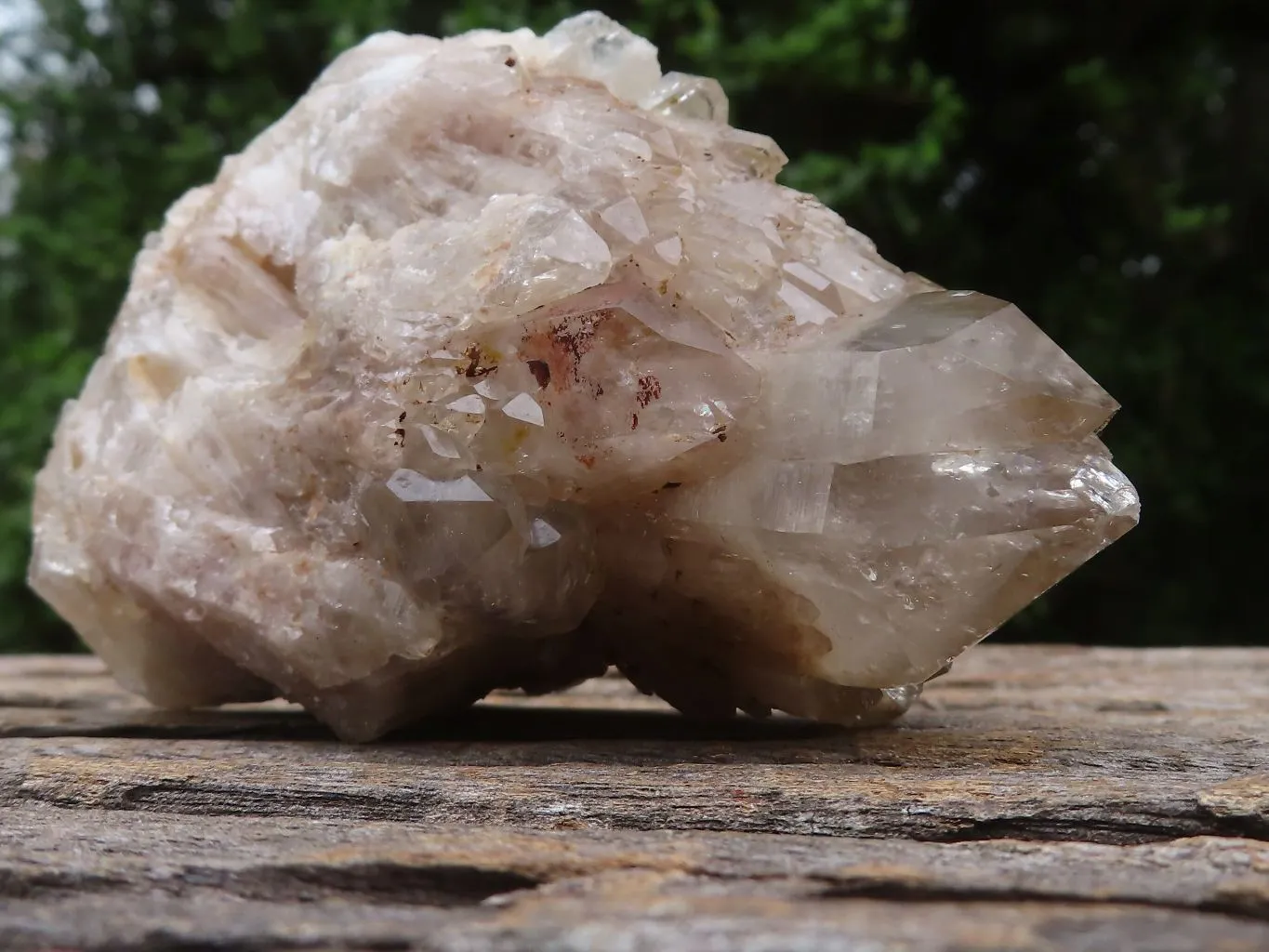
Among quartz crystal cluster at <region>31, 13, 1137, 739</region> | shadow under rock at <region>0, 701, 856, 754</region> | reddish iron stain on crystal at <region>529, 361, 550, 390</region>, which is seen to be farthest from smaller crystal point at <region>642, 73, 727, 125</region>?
shadow under rock at <region>0, 701, 856, 754</region>

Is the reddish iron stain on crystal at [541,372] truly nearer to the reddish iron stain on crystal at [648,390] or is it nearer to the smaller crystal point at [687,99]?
the reddish iron stain on crystal at [648,390]

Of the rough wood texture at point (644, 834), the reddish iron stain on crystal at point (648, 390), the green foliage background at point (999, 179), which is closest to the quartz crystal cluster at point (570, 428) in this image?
the reddish iron stain on crystal at point (648, 390)

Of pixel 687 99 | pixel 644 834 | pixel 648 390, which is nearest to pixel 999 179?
pixel 687 99

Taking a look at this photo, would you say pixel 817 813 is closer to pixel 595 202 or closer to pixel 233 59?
pixel 595 202

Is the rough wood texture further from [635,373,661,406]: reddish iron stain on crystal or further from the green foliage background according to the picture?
the green foliage background

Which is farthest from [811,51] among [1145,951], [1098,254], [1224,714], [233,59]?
[1145,951]

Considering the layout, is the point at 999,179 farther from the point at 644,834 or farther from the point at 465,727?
the point at 644,834
